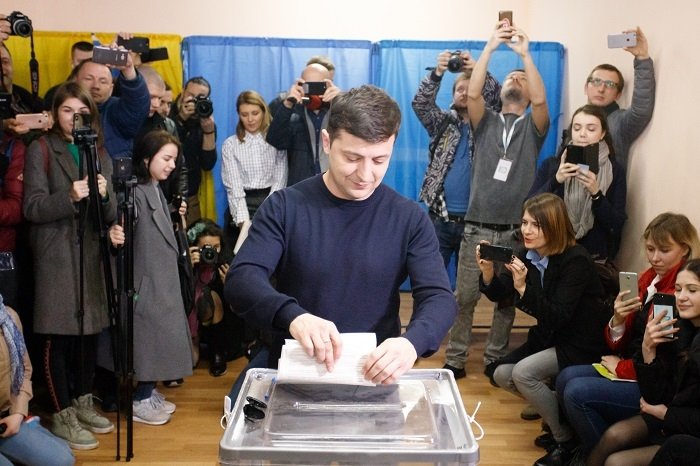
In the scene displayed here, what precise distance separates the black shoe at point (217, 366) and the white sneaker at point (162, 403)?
478 mm

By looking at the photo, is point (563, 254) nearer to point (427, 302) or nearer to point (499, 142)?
point (499, 142)

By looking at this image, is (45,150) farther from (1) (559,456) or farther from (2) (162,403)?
(1) (559,456)

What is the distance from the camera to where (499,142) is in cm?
412

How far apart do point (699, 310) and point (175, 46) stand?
161 inches

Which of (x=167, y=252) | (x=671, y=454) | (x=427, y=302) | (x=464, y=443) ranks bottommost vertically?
(x=671, y=454)

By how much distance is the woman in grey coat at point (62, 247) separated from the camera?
327 centimetres

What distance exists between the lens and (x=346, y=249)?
162 cm

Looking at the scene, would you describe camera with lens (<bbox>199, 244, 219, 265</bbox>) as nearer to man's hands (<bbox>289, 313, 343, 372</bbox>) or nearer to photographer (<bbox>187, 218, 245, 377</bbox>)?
photographer (<bbox>187, 218, 245, 377</bbox>)

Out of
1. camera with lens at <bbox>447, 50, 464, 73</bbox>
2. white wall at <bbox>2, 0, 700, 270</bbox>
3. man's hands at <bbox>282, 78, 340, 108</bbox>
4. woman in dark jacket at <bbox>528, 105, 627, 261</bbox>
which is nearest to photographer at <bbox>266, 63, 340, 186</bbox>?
man's hands at <bbox>282, 78, 340, 108</bbox>

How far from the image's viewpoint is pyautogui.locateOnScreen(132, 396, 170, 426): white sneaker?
11.8ft

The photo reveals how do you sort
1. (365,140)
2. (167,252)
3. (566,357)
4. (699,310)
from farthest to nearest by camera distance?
1. (167,252)
2. (566,357)
3. (699,310)
4. (365,140)

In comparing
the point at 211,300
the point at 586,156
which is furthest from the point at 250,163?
the point at 586,156

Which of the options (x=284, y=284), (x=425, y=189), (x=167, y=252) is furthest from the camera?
(x=425, y=189)

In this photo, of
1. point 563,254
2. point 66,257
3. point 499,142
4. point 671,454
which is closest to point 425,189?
point 499,142
